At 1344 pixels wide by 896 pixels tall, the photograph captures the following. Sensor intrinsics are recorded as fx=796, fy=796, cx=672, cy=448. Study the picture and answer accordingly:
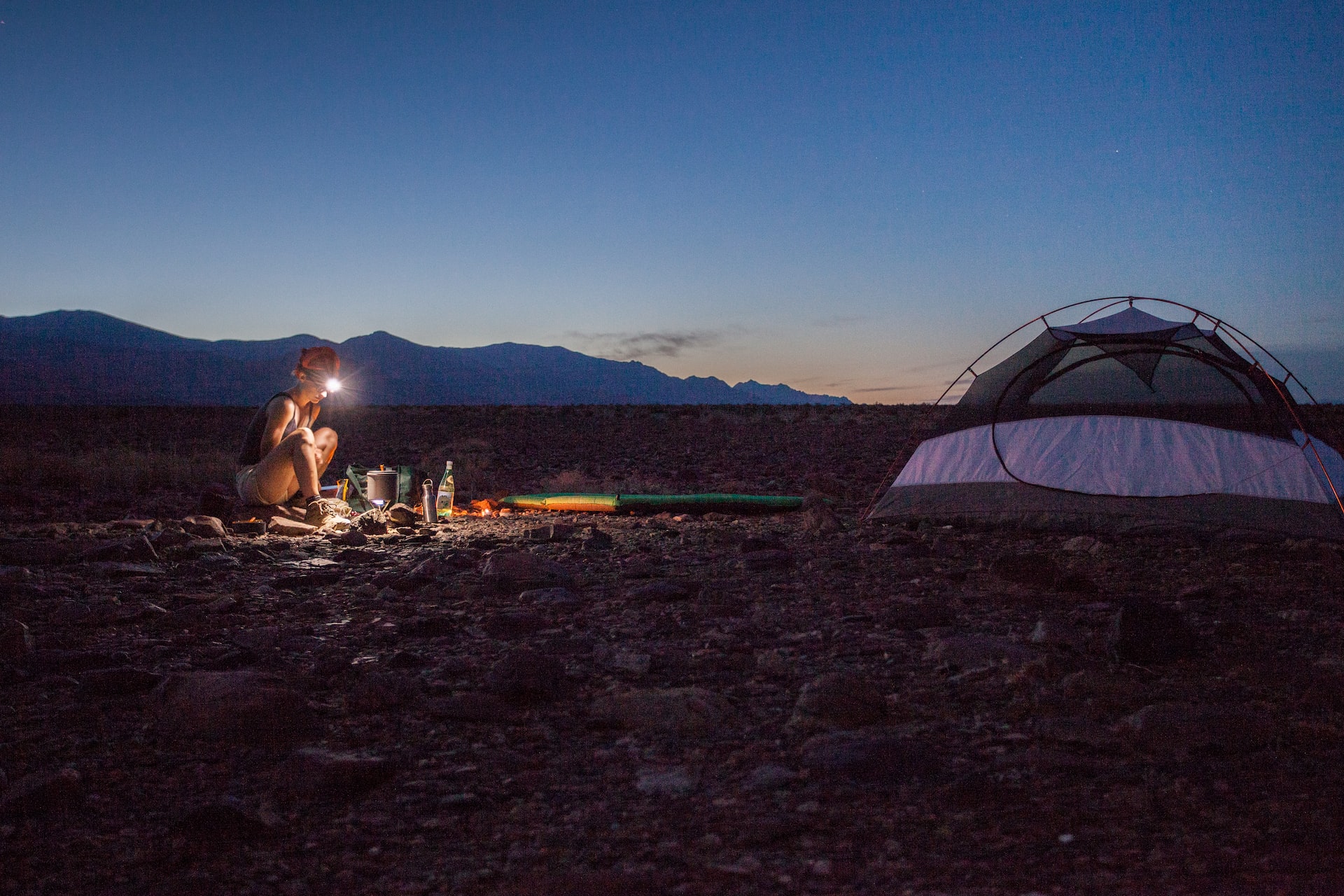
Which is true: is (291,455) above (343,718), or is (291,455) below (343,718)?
above

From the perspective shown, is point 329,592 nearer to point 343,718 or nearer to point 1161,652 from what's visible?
point 343,718

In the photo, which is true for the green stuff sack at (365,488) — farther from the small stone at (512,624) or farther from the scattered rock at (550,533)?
the small stone at (512,624)

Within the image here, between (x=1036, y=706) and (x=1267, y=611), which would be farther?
(x=1267, y=611)

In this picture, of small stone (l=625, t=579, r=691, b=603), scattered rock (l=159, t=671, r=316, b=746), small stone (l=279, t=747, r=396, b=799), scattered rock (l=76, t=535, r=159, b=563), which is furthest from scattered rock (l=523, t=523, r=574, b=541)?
small stone (l=279, t=747, r=396, b=799)

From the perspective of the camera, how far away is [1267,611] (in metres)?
4.55

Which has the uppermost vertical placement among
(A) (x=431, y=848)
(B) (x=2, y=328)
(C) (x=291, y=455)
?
(B) (x=2, y=328)

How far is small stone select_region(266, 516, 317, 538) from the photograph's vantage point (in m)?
7.87

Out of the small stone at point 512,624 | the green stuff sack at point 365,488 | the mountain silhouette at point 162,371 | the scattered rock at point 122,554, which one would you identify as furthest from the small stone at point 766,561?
the mountain silhouette at point 162,371

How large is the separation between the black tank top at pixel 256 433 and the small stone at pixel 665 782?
6.71 meters

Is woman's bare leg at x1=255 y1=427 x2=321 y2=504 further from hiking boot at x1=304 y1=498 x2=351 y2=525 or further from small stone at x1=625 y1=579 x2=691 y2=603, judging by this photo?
small stone at x1=625 y1=579 x2=691 y2=603

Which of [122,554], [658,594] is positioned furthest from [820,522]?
[122,554]

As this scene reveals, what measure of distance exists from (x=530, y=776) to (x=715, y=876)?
2.83ft

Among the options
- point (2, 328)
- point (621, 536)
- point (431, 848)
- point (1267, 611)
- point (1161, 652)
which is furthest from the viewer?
A: point (2, 328)

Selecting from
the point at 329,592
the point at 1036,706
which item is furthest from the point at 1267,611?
the point at 329,592
